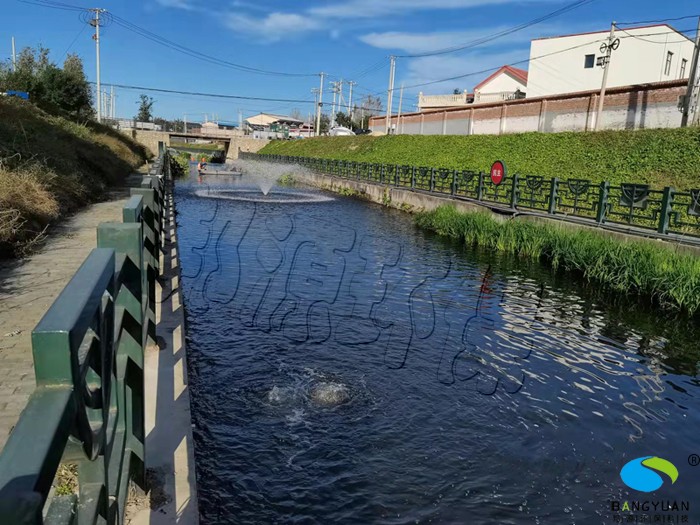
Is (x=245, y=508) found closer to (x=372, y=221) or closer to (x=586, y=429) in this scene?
(x=586, y=429)

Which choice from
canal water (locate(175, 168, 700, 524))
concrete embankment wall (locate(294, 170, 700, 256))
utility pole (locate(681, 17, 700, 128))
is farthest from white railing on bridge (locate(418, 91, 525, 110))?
canal water (locate(175, 168, 700, 524))

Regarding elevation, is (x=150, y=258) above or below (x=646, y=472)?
above

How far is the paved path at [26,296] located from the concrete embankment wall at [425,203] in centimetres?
1106

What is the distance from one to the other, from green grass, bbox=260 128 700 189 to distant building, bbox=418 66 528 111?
86.9 feet

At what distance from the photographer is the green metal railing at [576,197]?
12.8 m

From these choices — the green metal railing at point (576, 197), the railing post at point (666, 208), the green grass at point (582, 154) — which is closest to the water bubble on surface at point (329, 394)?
the green metal railing at point (576, 197)

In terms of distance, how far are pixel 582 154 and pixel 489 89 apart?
153ft

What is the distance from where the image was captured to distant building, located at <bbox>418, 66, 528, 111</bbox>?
65.2 m

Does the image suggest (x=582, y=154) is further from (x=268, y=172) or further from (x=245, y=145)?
(x=245, y=145)

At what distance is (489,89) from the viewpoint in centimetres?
6956

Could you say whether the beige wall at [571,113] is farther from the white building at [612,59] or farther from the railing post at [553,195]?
the railing post at [553,195]

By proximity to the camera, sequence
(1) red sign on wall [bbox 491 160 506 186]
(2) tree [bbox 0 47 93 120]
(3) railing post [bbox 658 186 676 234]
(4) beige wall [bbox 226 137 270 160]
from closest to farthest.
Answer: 1. (3) railing post [bbox 658 186 676 234]
2. (1) red sign on wall [bbox 491 160 506 186]
3. (2) tree [bbox 0 47 93 120]
4. (4) beige wall [bbox 226 137 270 160]

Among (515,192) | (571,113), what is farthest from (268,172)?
(515,192)

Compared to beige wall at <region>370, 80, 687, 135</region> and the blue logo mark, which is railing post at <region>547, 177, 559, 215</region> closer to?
the blue logo mark
